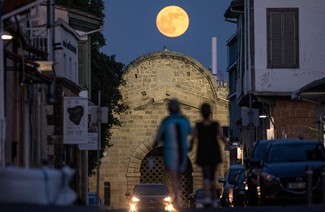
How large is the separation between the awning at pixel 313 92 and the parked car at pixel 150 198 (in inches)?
256

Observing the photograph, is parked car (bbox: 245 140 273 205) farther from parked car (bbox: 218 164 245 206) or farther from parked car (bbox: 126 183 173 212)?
parked car (bbox: 126 183 173 212)

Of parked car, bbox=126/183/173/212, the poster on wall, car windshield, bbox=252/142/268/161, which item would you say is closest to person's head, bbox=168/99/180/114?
car windshield, bbox=252/142/268/161

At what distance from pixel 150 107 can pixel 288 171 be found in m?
49.1

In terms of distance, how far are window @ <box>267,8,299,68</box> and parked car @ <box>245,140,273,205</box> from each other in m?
22.1

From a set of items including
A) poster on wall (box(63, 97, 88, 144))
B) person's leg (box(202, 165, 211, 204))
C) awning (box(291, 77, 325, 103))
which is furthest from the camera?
awning (box(291, 77, 325, 103))

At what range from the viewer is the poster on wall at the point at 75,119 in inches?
1750

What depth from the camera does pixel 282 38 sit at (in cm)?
5656

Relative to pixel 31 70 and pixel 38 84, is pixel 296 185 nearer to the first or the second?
pixel 31 70

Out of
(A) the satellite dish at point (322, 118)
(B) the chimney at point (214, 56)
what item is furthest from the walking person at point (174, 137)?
(B) the chimney at point (214, 56)

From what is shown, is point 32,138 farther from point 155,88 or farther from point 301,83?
point 155,88

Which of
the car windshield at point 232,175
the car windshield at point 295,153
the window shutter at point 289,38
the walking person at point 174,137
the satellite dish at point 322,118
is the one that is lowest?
the car windshield at point 232,175

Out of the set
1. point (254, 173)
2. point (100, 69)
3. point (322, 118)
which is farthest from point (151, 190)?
point (254, 173)

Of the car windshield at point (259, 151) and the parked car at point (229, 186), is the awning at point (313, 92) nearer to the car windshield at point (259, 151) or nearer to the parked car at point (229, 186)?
the parked car at point (229, 186)

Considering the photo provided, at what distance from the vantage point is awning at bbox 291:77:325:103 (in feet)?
151
